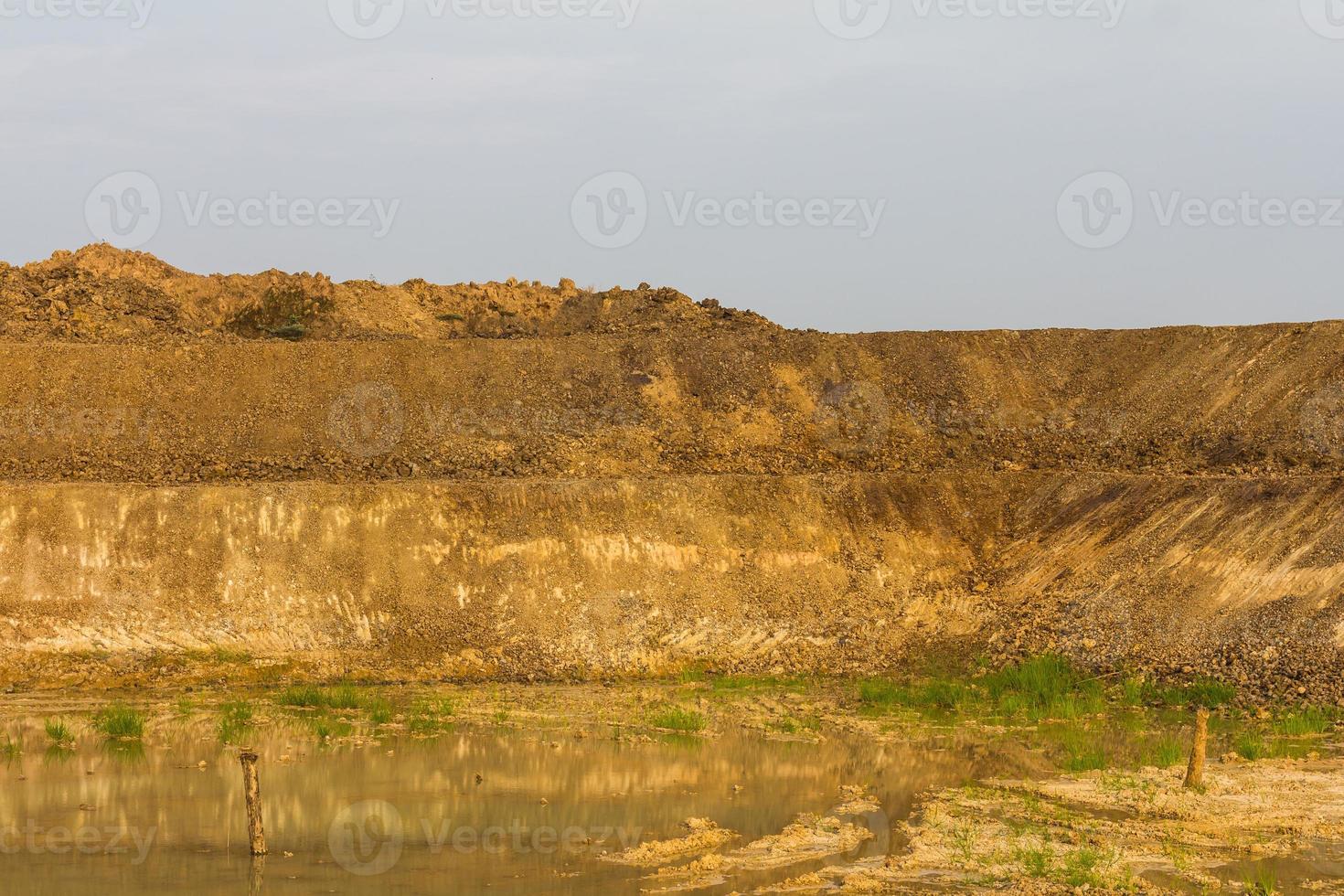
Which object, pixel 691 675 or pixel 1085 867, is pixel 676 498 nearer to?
pixel 691 675

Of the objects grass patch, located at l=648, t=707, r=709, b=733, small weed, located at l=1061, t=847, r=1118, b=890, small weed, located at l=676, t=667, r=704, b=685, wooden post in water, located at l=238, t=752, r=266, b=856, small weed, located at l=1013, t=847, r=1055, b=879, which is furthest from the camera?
small weed, located at l=676, t=667, r=704, b=685

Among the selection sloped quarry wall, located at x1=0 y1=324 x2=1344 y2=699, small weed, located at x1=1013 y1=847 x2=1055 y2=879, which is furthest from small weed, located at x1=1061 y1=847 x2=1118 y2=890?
sloped quarry wall, located at x1=0 y1=324 x2=1344 y2=699

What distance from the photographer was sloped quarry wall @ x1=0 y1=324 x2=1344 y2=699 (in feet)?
82.4

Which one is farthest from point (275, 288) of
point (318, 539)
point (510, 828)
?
point (510, 828)

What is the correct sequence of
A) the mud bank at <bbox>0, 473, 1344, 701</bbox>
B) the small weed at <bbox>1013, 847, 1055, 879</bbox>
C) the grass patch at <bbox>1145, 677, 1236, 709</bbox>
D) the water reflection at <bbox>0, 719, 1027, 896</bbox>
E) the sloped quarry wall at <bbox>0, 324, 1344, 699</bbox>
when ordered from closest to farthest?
the small weed at <bbox>1013, 847, 1055, 879</bbox>
the water reflection at <bbox>0, 719, 1027, 896</bbox>
the grass patch at <bbox>1145, 677, 1236, 709</bbox>
the mud bank at <bbox>0, 473, 1344, 701</bbox>
the sloped quarry wall at <bbox>0, 324, 1344, 699</bbox>

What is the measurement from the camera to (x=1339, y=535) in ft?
79.9

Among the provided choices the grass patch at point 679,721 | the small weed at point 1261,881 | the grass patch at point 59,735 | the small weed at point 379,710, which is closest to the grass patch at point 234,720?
the small weed at point 379,710

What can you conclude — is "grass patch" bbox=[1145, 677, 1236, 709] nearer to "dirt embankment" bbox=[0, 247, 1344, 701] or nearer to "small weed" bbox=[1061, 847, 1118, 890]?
"dirt embankment" bbox=[0, 247, 1344, 701]

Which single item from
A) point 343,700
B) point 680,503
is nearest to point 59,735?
point 343,700

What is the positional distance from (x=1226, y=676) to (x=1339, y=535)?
10.8ft

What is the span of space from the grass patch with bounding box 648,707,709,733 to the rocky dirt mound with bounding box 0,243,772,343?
16.5 metres

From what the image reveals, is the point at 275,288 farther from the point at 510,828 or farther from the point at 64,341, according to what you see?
the point at 510,828

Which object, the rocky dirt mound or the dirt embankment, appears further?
the rocky dirt mound

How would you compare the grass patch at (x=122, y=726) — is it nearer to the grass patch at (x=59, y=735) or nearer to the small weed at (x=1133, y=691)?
the grass patch at (x=59, y=735)
